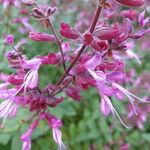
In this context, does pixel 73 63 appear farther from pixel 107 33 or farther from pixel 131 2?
pixel 131 2

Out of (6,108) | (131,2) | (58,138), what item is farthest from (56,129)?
(131,2)

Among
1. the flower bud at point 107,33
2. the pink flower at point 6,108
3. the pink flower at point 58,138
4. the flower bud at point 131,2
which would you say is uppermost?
the flower bud at point 131,2

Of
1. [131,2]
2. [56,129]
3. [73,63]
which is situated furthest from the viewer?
[56,129]

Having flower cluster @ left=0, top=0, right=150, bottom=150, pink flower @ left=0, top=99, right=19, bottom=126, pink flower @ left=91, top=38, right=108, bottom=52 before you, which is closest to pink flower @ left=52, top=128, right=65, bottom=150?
flower cluster @ left=0, top=0, right=150, bottom=150

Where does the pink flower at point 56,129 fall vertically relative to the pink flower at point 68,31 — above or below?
below

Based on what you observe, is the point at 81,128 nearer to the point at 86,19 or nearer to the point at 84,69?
the point at 86,19

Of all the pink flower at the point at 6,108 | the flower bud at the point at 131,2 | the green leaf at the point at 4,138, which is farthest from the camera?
the green leaf at the point at 4,138

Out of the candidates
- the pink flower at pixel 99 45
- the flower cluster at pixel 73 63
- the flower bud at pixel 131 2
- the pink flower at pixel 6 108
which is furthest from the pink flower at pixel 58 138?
the flower bud at pixel 131 2

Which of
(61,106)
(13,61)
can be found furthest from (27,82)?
(61,106)

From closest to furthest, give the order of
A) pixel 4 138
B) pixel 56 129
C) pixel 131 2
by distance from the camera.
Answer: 1. pixel 131 2
2. pixel 56 129
3. pixel 4 138

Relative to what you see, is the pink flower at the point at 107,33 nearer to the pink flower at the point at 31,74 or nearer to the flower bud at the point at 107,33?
the flower bud at the point at 107,33

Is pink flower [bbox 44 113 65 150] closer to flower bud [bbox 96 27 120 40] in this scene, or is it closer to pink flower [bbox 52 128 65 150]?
pink flower [bbox 52 128 65 150]
